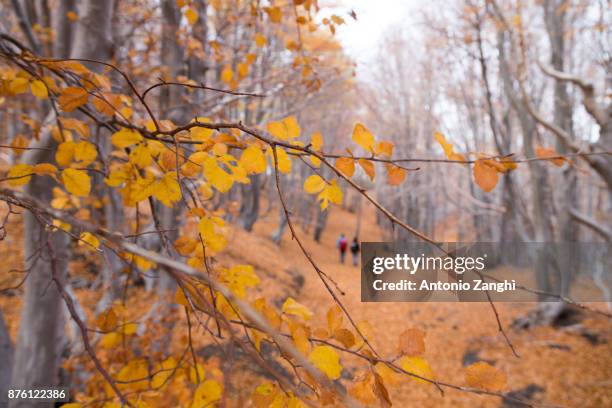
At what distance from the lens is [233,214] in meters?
4.69

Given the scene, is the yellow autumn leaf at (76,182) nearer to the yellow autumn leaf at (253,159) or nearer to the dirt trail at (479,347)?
the yellow autumn leaf at (253,159)

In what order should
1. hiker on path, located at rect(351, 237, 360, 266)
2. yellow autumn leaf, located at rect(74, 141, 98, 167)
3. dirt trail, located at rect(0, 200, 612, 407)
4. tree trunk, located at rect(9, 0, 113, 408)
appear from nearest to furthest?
yellow autumn leaf, located at rect(74, 141, 98, 167) → tree trunk, located at rect(9, 0, 113, 408) → dirt trail, located at rect(0, 200, 612, 407) → hiker on path, located at rect(351, 237, 360, 266)

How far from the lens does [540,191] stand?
5141 millimetres

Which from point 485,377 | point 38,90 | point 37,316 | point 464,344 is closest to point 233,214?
point 37,316

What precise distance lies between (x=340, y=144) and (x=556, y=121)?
965 cm

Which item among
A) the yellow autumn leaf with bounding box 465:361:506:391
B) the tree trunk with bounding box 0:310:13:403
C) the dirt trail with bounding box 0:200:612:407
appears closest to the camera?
the yellow autumn leaf with bounding box 465:361:506:391

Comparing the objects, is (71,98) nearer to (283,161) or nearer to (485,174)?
(283,161)

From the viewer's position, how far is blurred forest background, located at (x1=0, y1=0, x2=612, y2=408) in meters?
0.63

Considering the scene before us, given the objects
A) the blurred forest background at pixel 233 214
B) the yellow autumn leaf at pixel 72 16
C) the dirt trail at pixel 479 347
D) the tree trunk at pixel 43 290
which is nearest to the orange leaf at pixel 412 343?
the blurred forest background at pixel 233 214

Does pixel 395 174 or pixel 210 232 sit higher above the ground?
pixel 395 174

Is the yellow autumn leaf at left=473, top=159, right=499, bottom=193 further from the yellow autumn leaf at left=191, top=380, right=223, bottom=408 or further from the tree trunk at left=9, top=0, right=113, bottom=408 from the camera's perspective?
the tree trunk at left=9, top=0, right=113, bottom=408

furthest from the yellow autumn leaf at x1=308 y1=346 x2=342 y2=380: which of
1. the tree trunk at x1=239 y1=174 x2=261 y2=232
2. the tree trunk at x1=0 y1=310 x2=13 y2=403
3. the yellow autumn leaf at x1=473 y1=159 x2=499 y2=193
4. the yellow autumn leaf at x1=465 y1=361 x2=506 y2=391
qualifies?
the tree trunk at x1=239 y1=174 x2=261 y2=232

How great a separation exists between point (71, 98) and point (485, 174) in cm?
85

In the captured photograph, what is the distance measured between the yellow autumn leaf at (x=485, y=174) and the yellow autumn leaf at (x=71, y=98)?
2.68 ft
